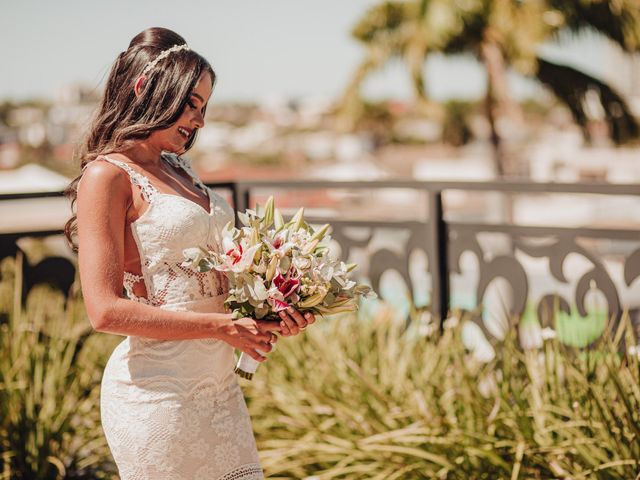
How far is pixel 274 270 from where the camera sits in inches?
83.2

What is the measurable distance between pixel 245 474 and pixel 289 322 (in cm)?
45

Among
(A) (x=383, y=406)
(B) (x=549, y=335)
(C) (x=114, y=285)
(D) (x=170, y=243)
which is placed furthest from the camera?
(A) (x=383, y=406)

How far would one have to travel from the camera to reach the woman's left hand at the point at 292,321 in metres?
2.11

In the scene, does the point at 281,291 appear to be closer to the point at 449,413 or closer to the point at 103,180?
the point at 103,180

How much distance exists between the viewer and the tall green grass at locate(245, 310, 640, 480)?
125 inches

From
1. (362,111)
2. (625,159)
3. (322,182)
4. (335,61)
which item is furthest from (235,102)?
(322,182)

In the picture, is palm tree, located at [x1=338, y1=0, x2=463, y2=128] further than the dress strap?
Yes

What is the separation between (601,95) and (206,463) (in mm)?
19676

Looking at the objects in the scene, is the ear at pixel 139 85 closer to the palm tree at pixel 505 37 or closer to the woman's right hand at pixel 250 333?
the woman's right hand at pixel 250 333

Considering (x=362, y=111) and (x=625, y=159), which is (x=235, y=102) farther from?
(x=362, y=111)

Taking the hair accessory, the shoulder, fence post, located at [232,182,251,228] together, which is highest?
fence post, located at [232,182,251,228]

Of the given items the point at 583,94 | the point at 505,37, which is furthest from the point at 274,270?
the point at 583,94

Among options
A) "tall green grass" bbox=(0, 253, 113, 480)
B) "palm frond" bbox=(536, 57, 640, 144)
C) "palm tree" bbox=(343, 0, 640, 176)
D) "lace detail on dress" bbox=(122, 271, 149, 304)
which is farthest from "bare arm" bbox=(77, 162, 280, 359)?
"palm frond" bbox=(536, 57, 640, 144)

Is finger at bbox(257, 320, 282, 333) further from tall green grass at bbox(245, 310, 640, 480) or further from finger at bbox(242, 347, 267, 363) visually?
tall green grass at bbox(245, 310, 640, 480)
